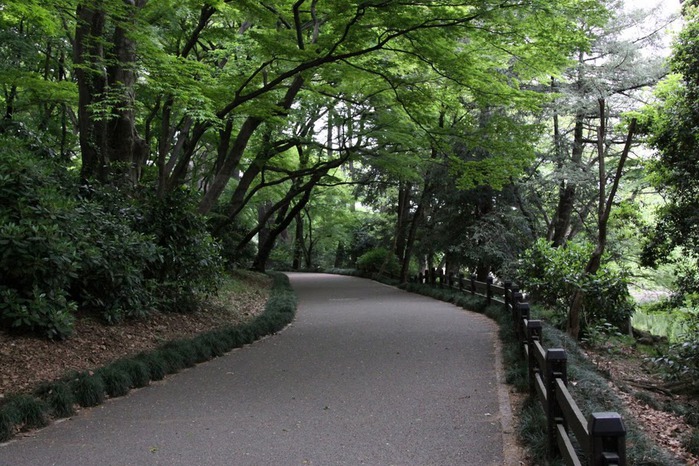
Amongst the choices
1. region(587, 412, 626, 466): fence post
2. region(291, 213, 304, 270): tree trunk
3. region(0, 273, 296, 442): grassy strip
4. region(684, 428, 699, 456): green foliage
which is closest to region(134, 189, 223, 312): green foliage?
region(0, 273, 296, 442): grassy strip

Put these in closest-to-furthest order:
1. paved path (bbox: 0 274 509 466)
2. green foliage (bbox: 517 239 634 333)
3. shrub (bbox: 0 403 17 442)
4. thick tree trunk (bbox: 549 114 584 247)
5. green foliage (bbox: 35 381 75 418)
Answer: paved path (bbox: 0 274 509 466), shrub (bbox: 0 403 17 442), green foliage (bbox: 35 381 75 418), green foliage (bbox: 517 239 634 333), thick tree trunk (bbox: 549 114 584 247)

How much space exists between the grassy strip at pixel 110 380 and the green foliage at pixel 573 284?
6.58 m

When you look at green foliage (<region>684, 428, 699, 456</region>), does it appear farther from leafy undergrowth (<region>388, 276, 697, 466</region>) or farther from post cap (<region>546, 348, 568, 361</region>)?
post cap (<region>546, 348, 568, 361</region>)

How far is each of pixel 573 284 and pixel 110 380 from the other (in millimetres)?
8571

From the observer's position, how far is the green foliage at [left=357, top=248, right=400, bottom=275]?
85.3 feet

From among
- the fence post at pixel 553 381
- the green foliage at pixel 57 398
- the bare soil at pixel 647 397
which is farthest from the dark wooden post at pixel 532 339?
the green foliage at pixel 57 398

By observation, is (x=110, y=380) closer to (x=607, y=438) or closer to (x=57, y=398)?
(x=57, y=398)

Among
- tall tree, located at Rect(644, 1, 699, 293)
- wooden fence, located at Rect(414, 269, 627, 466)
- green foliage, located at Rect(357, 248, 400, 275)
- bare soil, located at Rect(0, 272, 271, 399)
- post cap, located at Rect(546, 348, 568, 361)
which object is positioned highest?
tall tree, located at Rect(644, 1, 699, 293)

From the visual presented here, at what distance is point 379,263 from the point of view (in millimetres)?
27688

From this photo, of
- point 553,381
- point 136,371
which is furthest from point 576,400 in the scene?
point 136,371

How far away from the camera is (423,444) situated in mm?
4699

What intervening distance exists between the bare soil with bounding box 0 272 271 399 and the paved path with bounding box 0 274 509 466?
907 mm

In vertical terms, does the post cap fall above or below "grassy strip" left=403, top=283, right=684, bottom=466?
above

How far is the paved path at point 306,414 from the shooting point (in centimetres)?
442
